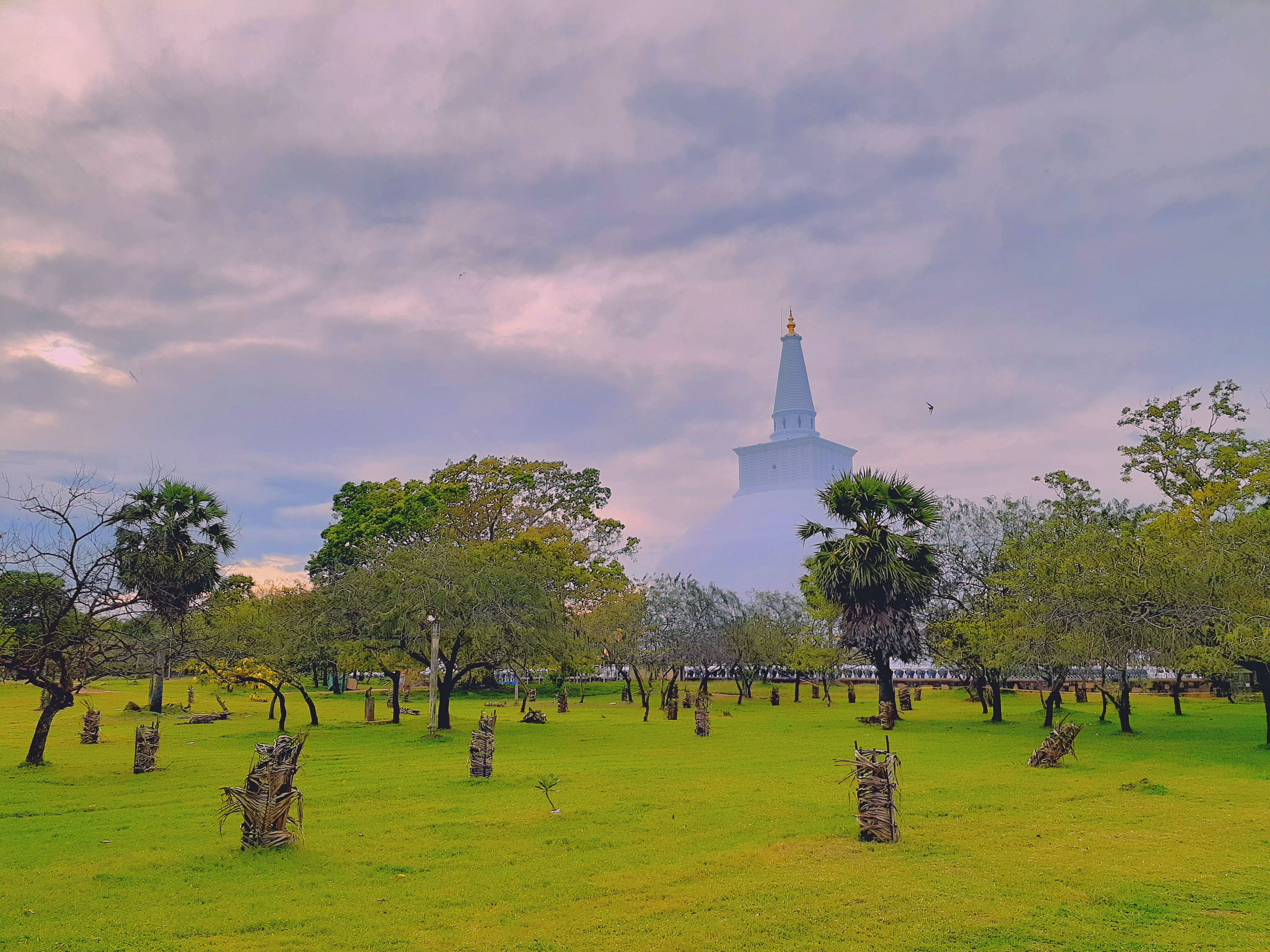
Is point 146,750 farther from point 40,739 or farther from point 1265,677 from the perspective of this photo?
point 1265,677

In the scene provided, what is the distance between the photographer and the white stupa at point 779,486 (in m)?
79.6

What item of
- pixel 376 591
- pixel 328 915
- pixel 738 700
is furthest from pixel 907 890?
pixel 738 700

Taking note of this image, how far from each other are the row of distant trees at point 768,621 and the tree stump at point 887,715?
1.07 m

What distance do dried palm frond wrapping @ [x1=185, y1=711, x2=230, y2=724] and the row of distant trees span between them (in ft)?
10.2

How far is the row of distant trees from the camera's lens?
64.3ft

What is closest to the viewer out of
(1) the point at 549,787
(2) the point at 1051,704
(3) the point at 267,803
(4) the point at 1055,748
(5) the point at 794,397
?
(3) the point at 267,803

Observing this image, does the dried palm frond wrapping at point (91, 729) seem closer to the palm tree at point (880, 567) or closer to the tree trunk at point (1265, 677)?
the palm tree at point (880, 567)

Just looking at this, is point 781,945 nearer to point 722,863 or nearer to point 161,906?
→ point 722,863

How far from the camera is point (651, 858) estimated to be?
10648mm

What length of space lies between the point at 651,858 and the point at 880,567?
2140 centimetres

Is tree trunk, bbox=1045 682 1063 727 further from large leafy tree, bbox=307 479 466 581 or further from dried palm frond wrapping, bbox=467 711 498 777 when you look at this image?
large leafy tree, bbox=307 479 466 581

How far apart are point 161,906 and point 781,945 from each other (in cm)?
616

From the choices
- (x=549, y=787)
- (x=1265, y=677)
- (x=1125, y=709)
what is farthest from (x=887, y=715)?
(x=549, y=787)

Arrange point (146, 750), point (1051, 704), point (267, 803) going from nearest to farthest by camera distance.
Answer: point (267, 803) → point (146, 750) → point (1051, 704)
